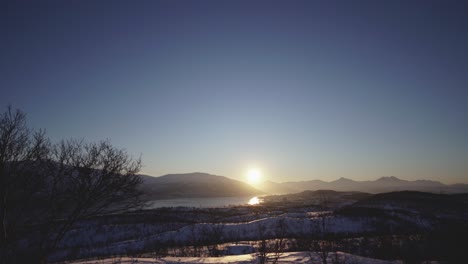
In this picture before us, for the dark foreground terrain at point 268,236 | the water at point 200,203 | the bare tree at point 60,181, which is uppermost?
the bare tree at point 60,181

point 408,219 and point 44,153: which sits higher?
point 44,153

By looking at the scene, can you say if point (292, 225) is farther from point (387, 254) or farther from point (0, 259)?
point (0, 259)

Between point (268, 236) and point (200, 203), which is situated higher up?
point (268, 236)

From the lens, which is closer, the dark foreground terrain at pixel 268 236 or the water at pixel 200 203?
the dark foreground terrain at pixel 268 236

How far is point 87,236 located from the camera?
30766mm

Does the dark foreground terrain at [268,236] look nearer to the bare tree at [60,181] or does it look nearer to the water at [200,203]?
the bare tree at [60,181]

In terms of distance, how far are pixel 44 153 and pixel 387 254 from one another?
19.6 meters

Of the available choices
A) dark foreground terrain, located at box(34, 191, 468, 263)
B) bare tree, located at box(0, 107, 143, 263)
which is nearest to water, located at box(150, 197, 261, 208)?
dark foreground terrain, located at box(34, 191, 468, 263)

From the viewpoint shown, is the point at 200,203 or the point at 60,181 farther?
the point at 200,203

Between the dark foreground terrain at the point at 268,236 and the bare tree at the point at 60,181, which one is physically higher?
the bare tree at the point at 60,181

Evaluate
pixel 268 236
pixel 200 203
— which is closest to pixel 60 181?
pixel 268 236

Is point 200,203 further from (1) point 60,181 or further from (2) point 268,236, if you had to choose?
(1) point 60,181

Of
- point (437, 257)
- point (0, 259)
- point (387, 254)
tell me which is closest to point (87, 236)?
point (0, 259)

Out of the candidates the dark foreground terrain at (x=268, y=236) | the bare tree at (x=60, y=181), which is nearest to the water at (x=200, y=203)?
the dark foreground terrain at (x=268, y=236)
